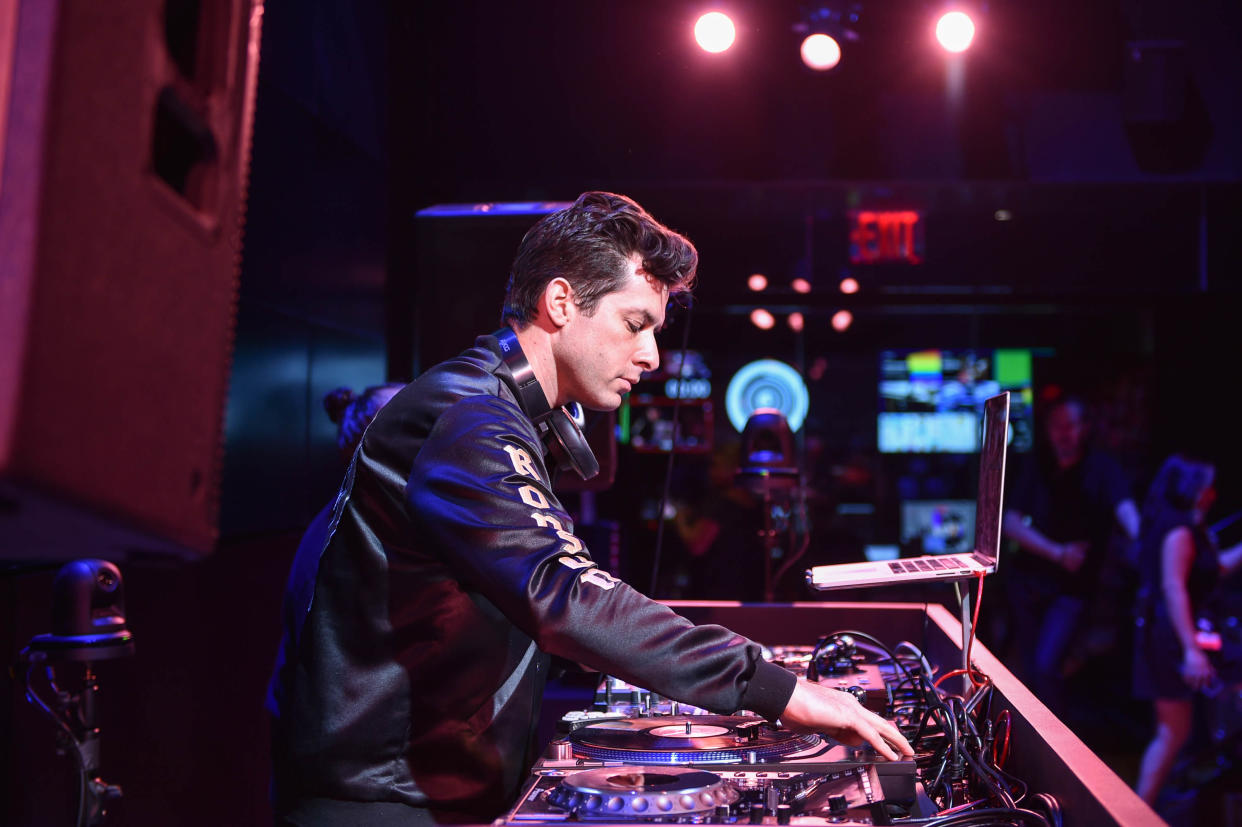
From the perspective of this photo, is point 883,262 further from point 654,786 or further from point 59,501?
point 59,501

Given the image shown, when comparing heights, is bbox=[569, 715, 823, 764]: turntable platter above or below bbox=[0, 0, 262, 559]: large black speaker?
below

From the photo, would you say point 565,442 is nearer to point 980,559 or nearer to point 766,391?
point 980,559

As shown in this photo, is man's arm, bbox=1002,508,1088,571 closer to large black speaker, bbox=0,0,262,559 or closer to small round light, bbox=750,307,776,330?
small round light, bbox=750,307,776,330

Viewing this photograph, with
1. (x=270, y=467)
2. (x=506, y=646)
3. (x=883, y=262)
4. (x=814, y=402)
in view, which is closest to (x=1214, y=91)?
(x=883, y=262)

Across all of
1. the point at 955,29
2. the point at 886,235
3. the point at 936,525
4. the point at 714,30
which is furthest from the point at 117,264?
the point at 936,525

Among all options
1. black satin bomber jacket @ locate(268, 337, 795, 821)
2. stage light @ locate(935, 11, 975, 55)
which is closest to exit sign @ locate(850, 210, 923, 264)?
stage light @ locate(935, 11, 975, 55)

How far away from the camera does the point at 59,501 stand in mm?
471

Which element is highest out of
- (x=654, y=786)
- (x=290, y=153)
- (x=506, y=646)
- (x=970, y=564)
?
(x=290, y=153)

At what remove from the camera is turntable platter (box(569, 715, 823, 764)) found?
A: 4.03ft

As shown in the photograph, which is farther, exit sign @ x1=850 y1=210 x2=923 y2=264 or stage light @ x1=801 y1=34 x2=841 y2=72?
exit sign @ x1=850 y1=210 x2=923 y2=264

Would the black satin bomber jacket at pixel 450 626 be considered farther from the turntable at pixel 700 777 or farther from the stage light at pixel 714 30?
the stage light at pixel 714 30

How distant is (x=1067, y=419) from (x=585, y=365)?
404 cm

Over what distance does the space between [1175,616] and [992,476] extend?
2770mm

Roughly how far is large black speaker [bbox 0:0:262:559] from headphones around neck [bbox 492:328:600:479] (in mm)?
785
